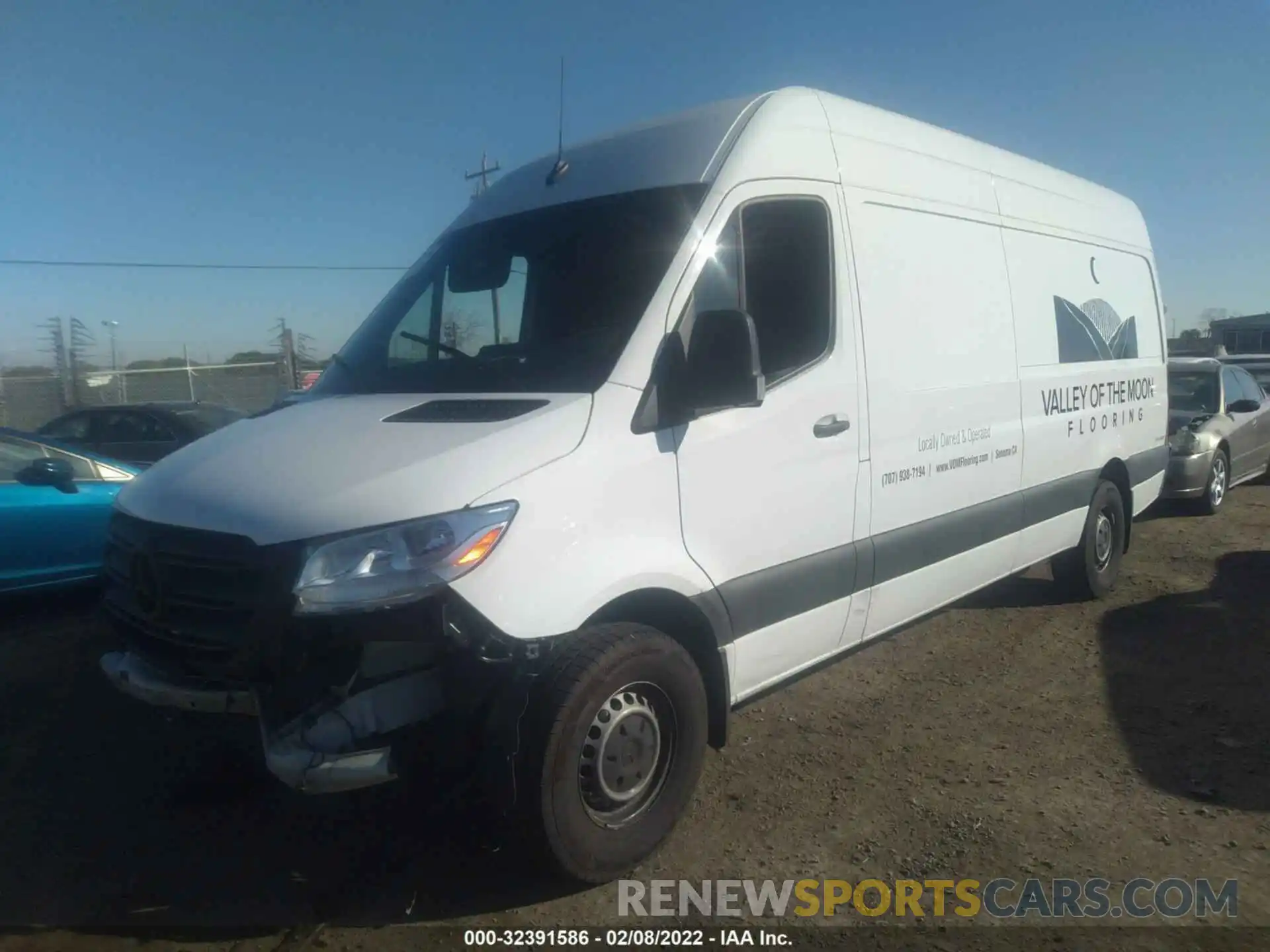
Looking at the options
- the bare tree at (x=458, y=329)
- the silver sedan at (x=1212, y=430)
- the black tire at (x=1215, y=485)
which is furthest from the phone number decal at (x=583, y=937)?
the black tire at (x=1215, y=485)

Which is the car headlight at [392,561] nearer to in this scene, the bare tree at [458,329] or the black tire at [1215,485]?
the bare tree at [458,329]

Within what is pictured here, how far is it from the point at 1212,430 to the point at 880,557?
7.55 meters

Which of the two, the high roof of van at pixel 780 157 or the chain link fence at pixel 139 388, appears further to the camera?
the chain link fence at pixel 139 388

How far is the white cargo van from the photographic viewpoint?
288 cm

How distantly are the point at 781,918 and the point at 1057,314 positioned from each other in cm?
431

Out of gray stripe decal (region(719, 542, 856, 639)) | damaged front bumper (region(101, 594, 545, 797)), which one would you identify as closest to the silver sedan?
gray stripe decal (region(719, 542, 856, 639))

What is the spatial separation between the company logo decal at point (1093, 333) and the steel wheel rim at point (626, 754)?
3908mm

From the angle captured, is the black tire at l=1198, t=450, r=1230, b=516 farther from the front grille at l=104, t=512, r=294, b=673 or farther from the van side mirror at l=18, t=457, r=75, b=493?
the van side mirror at l=18, t=457, r=75, b=493

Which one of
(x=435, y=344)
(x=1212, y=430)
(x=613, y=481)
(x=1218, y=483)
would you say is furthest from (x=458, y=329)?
(x=1218, y=483)

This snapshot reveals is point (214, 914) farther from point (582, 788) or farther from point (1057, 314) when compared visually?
point (1057, 314)

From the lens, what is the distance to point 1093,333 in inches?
253

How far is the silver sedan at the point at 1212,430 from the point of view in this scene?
9.78 meters

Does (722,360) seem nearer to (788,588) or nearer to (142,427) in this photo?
(788,588)

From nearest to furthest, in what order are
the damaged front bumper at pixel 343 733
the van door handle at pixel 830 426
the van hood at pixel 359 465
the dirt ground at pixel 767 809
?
the damaged front bumper at pixel 343 733 < the van hood at pixel 359 465 < the dirt ground at pixel 767 809 < the van door handle at pixel 830 426
